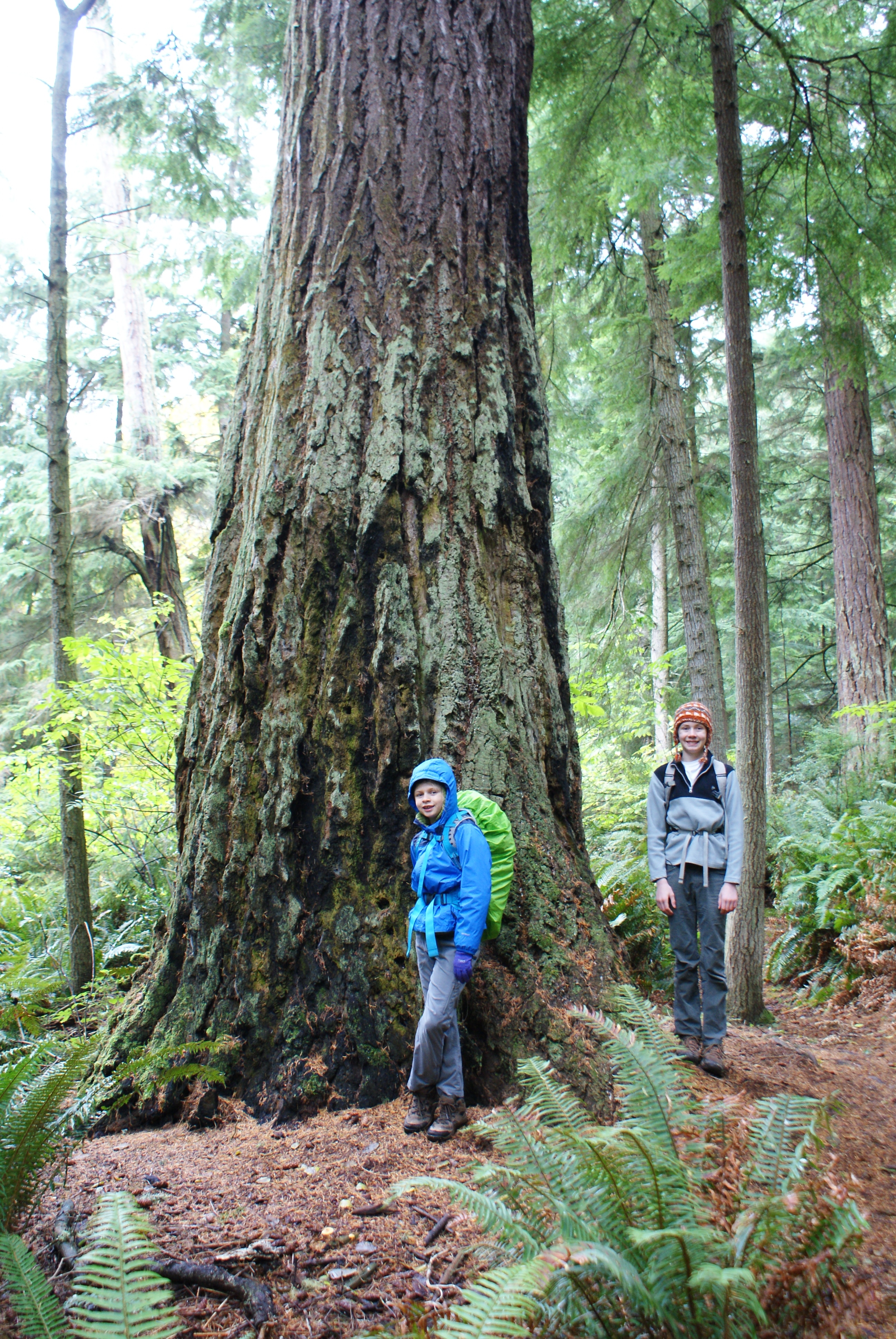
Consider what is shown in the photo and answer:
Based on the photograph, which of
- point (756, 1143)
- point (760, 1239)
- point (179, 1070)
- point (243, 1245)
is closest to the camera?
point (760, 1239)

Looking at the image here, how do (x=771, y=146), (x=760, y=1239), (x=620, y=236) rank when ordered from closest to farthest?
1. (x=760, y=1239)
2. (x=771, y=146)
3. (x=620, y=236)

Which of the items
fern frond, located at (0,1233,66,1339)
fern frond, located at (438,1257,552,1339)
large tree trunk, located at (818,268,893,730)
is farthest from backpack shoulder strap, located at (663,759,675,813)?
large tree trunk, located at (818,268,893,730)

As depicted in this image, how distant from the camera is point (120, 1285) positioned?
1.52 meters

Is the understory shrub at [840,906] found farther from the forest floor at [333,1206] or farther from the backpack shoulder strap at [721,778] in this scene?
the backpack shoulder strap at [721,778]

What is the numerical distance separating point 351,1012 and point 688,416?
984 centimetres

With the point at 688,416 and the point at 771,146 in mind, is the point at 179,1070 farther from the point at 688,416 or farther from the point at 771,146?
the point at 688,416

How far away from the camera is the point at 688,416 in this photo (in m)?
10.7

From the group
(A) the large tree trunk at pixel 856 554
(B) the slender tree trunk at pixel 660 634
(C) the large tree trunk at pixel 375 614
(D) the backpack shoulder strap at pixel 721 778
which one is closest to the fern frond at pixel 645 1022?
(C) the large tree trunk at pixel 375 614

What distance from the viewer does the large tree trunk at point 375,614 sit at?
3.20m

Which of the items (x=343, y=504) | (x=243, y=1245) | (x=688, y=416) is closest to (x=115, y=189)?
(x=688, y=416)

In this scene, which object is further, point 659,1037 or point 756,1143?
point 659,1037

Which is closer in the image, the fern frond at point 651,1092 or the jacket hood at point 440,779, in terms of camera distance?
the fern frond at point 651,1092

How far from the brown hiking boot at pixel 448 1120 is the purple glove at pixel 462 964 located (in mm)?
463

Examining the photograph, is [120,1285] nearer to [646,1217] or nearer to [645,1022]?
[646,1217]
